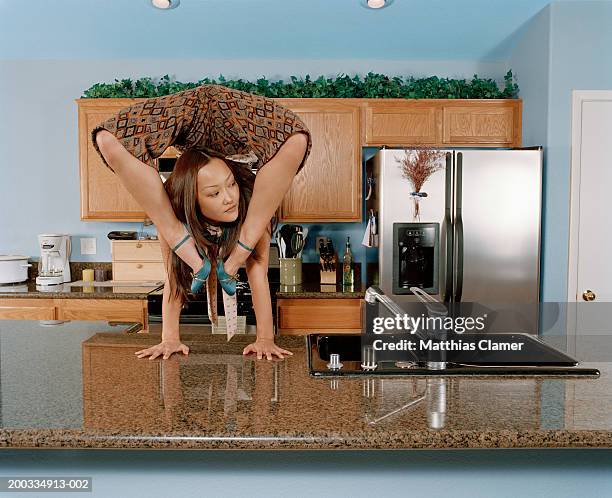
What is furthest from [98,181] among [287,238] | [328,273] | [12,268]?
[328,273]

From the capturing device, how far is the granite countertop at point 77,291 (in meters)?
3.71

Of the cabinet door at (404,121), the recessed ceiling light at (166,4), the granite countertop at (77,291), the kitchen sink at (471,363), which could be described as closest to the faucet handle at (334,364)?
the kitchen sink at (471,363)

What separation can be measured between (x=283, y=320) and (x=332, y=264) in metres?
0.58

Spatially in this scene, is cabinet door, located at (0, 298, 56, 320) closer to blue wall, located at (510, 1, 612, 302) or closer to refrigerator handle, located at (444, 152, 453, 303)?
refrigerator handle, located at (444, 152, 453, 303)

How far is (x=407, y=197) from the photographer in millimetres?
3471

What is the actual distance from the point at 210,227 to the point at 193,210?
0.28 ft

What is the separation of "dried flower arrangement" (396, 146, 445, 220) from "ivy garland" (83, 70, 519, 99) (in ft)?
2.25

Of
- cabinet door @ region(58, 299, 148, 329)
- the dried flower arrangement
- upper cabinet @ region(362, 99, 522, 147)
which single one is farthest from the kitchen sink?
upper cabinet @ region(362, 99, 522, 147)

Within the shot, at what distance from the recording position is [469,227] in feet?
11.3

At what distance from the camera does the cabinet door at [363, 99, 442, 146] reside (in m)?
3.87

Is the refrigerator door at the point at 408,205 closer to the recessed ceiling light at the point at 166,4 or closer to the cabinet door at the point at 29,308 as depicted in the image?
the recessed ceiling light at the point at 166,4

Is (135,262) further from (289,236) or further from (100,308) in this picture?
(289,236)

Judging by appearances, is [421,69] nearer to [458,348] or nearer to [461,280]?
[461,280]

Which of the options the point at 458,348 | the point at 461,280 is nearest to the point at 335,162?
the point at 461,280
